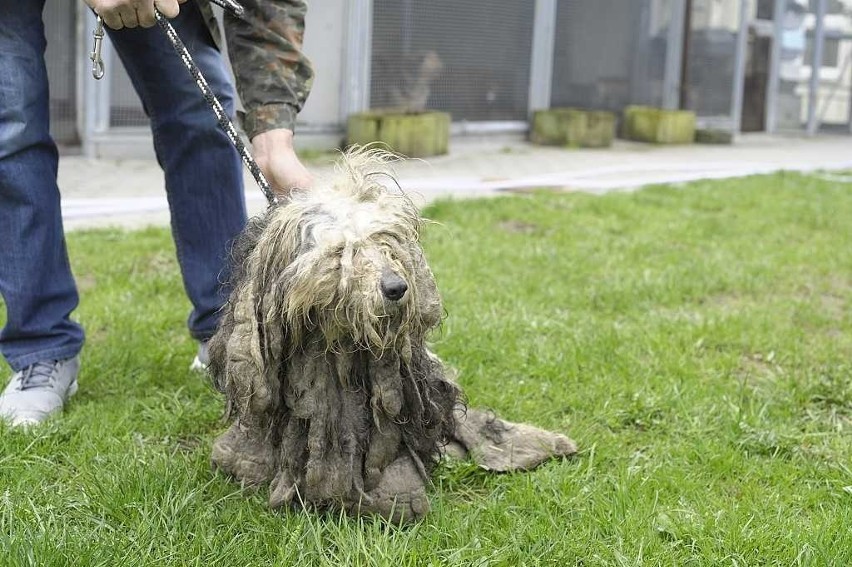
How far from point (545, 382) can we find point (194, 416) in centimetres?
115

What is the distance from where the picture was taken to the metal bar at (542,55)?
36.4 ft

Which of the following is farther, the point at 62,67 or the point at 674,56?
the point at 674,56

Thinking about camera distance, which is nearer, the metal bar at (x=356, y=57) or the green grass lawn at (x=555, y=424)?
the green grass lawn at (x=555, y=424)

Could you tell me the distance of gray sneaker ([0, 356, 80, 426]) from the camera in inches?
115

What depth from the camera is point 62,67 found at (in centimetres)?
794

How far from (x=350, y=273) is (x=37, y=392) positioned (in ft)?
4.60

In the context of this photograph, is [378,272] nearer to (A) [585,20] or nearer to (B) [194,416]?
(B) [194,416]

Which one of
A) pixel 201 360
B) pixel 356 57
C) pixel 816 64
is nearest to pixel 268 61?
pixel 201 360

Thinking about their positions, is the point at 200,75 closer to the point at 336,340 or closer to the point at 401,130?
the point at 336,340

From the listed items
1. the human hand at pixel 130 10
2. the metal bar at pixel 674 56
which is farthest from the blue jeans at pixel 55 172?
the metal bar at pixel 674 56

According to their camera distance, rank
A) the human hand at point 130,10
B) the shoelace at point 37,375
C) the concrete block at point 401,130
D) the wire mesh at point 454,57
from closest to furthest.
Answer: the human hand at point 130,10 < the shoelace at point 37,375 < the concrete block at point 401,130 < the wire mesh at point 454,57

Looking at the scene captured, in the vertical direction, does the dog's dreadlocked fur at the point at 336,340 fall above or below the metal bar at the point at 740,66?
below

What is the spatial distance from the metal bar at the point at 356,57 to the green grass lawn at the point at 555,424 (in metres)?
4.13

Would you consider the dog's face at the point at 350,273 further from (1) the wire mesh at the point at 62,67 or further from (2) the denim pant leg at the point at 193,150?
(1) the wire mesh at the point at 62,67
